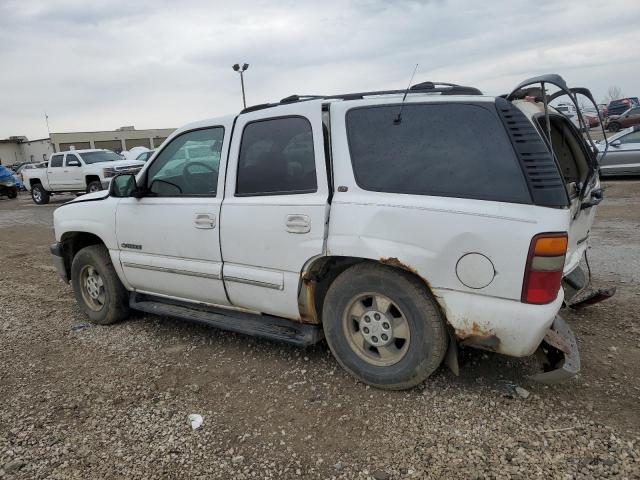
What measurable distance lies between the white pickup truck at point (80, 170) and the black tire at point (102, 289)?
12.7 m

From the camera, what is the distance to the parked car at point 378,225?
265cm

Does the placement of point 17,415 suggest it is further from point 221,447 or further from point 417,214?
point 417,214

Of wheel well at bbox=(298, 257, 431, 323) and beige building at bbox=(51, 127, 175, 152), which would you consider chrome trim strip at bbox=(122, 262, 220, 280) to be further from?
beige building at bbox=(51, 127, 175, 152)

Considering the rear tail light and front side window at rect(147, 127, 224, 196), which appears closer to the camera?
the rear tail light

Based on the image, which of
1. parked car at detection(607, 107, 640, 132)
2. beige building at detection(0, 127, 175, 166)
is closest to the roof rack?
parked car at detection(607, 107, 640, 132)

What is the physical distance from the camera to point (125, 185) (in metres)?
4.14

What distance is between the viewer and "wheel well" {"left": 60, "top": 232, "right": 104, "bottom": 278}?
4.91 meters

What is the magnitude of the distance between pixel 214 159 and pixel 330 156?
42.0 inches

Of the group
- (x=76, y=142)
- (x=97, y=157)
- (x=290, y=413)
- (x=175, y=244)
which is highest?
(x=76, y=142)

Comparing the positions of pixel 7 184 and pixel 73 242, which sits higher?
pixel 73 242

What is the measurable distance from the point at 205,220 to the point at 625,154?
1201cm

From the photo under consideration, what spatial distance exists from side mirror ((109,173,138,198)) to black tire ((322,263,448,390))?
1.99 meters

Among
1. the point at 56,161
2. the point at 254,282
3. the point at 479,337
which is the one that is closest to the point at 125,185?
the point at 254,282

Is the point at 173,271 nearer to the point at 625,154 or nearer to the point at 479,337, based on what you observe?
the point at 479,337
